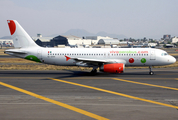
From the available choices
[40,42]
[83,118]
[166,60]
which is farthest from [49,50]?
[40,42]

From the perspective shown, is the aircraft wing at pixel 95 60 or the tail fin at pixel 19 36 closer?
the aircraft wing at pixel 95 60

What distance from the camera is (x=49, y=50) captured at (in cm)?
3250

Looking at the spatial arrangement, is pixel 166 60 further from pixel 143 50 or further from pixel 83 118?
pixel 83 118

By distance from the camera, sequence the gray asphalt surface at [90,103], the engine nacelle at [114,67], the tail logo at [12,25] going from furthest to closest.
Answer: the tail logo at [12,25], the engine nacelle at [114,67], the gray asphalt surface at [90,103]

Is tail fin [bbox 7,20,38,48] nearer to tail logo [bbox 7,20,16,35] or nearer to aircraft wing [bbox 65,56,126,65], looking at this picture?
tail logo [bbox 7,20,16,35]

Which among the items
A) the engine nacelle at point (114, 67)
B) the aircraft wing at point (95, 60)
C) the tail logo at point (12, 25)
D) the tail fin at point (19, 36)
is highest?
the tail logo at point (12, 25)

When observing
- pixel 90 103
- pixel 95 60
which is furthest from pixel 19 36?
pixel 90 103

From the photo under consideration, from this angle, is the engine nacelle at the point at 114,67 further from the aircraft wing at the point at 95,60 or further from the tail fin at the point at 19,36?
the tail fin at the point at 19,36

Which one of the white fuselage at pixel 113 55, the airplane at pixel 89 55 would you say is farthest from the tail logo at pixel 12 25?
the white fuselage at pixel 113 55

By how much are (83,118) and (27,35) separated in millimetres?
24453

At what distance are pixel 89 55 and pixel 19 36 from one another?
477 inches

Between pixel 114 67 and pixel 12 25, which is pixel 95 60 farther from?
pixel 12 25

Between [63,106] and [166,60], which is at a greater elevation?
[166,60]

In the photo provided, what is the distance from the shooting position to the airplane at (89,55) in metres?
31.0
